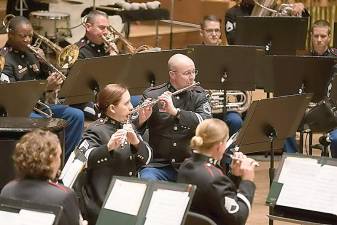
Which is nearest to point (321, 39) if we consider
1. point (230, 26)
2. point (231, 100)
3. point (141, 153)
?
point (231, 100)

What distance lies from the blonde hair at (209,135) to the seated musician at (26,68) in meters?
3.29

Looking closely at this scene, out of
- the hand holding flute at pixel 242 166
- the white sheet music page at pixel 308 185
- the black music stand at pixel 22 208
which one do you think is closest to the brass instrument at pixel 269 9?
the white sheet music page at pixel 308 185

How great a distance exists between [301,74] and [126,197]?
3.45 meters

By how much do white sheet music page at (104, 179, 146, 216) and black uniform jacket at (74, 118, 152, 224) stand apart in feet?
3.33

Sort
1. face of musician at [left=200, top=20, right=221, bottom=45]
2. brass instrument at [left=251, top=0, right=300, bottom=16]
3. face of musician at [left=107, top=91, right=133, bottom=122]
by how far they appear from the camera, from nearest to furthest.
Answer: face of musician at [left=107, top=91, right=133, bottom=122]
face of musician at [left=200, top=20, right=221, bottom=45]
brass instrument at [left=251, top=0, right=300, bottom=16]

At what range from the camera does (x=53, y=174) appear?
482 centimetres

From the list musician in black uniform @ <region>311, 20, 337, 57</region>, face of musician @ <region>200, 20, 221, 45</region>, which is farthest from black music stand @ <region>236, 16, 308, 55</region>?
musician in black uniform @ <region>311, 20, 337, 57</region>

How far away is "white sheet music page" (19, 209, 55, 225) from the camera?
4.44 metres

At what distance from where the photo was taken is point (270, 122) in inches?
274

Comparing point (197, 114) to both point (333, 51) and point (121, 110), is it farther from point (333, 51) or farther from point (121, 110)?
point (333, 51)

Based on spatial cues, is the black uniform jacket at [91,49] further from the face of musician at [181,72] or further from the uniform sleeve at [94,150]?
the uniform sleeve at [94,150]

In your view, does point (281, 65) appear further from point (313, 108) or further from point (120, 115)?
point (120, 115)

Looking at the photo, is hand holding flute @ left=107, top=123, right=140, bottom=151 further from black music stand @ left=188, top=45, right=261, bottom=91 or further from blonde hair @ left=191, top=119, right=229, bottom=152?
black music stand @ left=188, top=45, right=261, bottom=91

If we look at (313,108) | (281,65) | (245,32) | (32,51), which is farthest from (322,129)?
(32,51)
